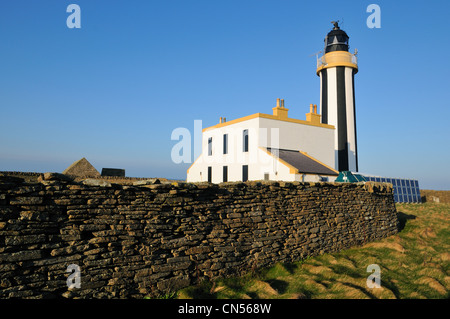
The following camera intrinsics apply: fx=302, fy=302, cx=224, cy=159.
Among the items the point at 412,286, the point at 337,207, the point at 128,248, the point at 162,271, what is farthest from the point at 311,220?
the point at 128,248

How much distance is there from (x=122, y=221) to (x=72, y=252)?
3.27ft

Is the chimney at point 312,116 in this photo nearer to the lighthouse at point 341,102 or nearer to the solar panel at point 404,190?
the lighthouse at point 341,102

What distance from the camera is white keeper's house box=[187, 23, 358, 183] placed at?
21797 millimetres

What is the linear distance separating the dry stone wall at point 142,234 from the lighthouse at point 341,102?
20629 millimetres

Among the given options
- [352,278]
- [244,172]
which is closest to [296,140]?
[244,172]

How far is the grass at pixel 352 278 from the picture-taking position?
649 cm

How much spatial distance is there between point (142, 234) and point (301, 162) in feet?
57.2

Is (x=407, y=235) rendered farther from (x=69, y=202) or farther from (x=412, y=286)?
(x=69, y=202)

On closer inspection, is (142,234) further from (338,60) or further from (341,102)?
(338,60)

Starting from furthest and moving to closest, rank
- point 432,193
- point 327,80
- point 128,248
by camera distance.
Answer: point 432,193 → point 327,80 → point 128,248

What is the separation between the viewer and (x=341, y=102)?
93.3 ft

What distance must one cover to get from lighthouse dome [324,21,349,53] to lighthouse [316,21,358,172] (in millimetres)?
116

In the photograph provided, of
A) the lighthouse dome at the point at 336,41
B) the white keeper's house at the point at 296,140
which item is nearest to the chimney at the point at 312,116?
the white keeper's house at the point at 296,140
